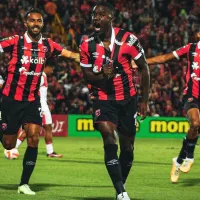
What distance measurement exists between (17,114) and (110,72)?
6.59 feet

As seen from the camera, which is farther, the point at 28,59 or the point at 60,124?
the point at 60,124

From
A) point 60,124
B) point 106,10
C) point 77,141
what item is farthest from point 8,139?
point 60,124

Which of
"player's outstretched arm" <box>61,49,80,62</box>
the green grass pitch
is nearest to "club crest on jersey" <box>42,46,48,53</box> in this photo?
"player's outstretched arm" <box>61,49,80,62</box>

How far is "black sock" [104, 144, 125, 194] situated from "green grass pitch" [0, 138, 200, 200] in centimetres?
96

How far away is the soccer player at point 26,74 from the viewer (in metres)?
9.77

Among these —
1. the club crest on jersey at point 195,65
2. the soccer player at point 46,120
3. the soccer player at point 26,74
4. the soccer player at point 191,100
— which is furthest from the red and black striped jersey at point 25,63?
the soccer player at point 46,120

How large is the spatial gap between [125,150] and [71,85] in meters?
17.3

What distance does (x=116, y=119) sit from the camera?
8.63 meters

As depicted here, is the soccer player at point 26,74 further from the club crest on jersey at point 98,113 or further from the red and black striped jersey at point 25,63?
the club crest on jersey at point 98,113

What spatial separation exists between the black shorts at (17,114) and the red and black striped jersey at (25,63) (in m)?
0.08

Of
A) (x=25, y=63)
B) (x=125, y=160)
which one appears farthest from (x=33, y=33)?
(x=125, y=160)

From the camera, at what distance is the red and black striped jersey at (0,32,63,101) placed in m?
9.91

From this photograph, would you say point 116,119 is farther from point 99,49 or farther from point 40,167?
point 40,167

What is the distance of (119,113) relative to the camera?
346 inches
